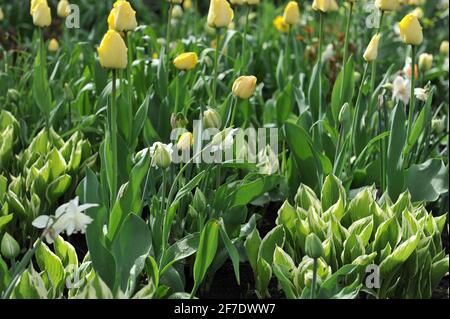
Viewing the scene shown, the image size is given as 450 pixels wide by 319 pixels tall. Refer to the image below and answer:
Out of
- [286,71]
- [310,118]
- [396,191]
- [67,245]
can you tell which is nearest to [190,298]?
[67,245]

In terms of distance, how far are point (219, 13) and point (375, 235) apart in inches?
28.0

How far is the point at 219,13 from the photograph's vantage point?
221cm

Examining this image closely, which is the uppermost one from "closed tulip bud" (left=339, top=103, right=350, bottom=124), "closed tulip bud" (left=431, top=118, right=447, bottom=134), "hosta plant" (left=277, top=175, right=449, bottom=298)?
"closed tulip bud" (left=339, top=103, right=350, bottom=124)

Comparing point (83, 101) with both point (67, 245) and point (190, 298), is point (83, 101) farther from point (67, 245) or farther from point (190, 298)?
point (190, 298)

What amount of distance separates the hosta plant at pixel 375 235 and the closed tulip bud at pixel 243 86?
309 millimetres

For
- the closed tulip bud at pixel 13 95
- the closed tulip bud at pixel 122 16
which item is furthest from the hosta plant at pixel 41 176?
the closed tulip bud at pixel 122 16

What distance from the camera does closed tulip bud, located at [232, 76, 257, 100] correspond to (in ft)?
6.67

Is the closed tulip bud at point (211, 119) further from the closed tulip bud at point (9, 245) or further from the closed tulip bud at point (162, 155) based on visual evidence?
the closed tulip bud at point (9, 245)

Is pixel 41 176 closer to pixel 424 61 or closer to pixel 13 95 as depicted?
pixel 13 95

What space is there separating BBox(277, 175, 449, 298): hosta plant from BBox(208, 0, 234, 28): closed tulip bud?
1.62ft

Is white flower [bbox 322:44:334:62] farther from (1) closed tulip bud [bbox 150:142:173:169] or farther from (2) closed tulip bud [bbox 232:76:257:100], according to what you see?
(1) closed tulip bud [bbox 150:142:173:169]

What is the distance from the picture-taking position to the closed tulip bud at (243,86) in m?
2.03

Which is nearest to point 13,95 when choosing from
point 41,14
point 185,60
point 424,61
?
point 41,14

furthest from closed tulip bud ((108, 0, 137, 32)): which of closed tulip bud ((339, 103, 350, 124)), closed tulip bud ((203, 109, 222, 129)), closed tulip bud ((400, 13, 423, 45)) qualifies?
closed tulip bud ((400, 13, 423, 45))
